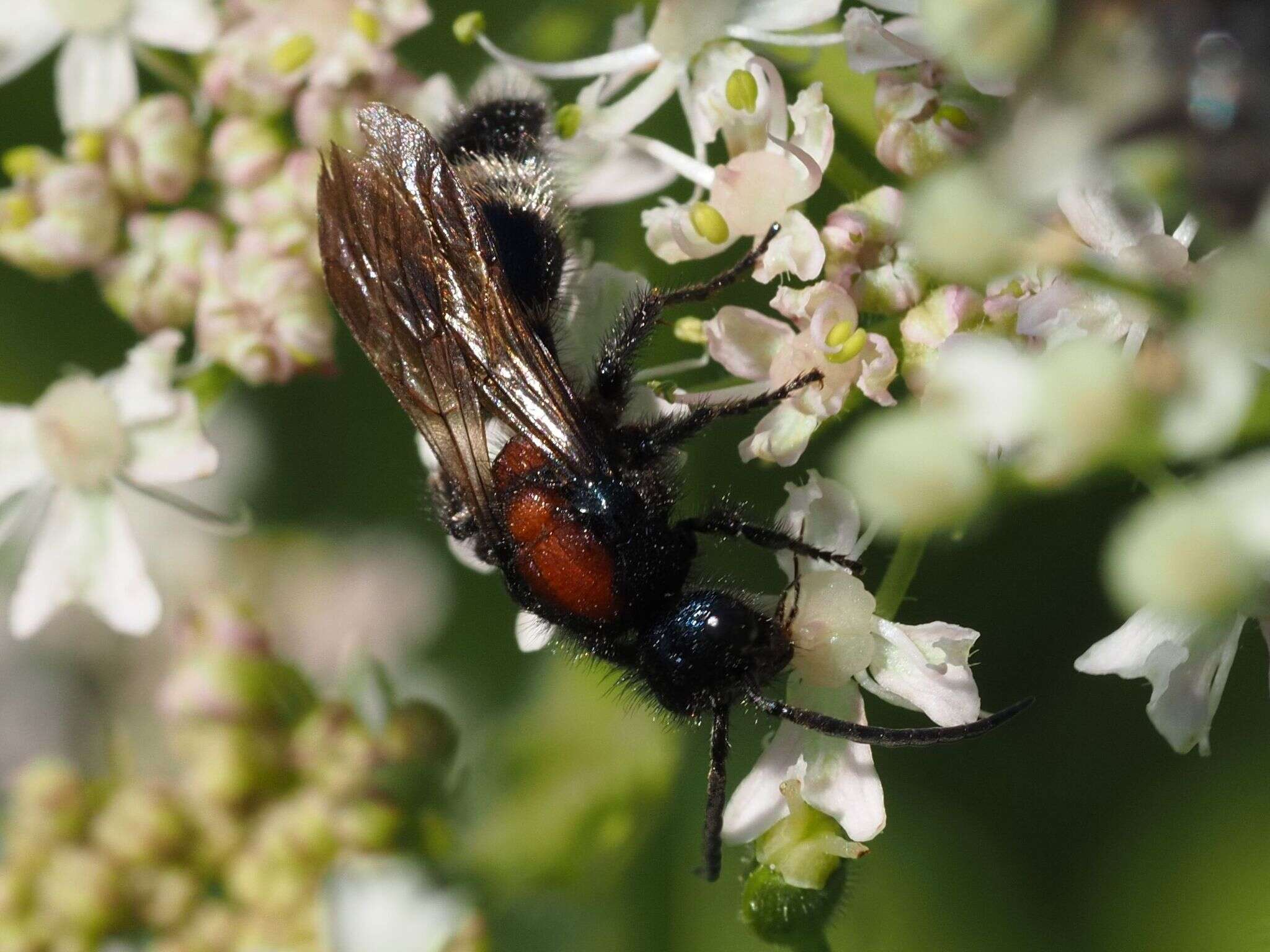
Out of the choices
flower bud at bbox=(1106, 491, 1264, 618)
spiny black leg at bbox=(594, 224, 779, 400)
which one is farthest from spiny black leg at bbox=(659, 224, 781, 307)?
flower bud at bbox=(1106, 491, 1264, 618)

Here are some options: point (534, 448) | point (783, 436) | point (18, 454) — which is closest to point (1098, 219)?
point (783, 436)

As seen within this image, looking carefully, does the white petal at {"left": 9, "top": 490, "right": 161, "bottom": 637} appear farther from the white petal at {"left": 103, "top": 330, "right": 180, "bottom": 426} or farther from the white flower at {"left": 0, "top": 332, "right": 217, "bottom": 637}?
the white petal at {"left": 103, "top": 330, "right": 180, "bottom": 426}

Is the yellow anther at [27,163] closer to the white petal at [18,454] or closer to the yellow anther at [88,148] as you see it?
the yellow anther at [88,148]

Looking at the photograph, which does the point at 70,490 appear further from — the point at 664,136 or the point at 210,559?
the point at 664,136

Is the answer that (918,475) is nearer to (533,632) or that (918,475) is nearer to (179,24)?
(533,632)

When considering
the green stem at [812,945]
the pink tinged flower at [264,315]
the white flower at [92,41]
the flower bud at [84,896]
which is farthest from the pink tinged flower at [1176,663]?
the white flower at [92,41]
